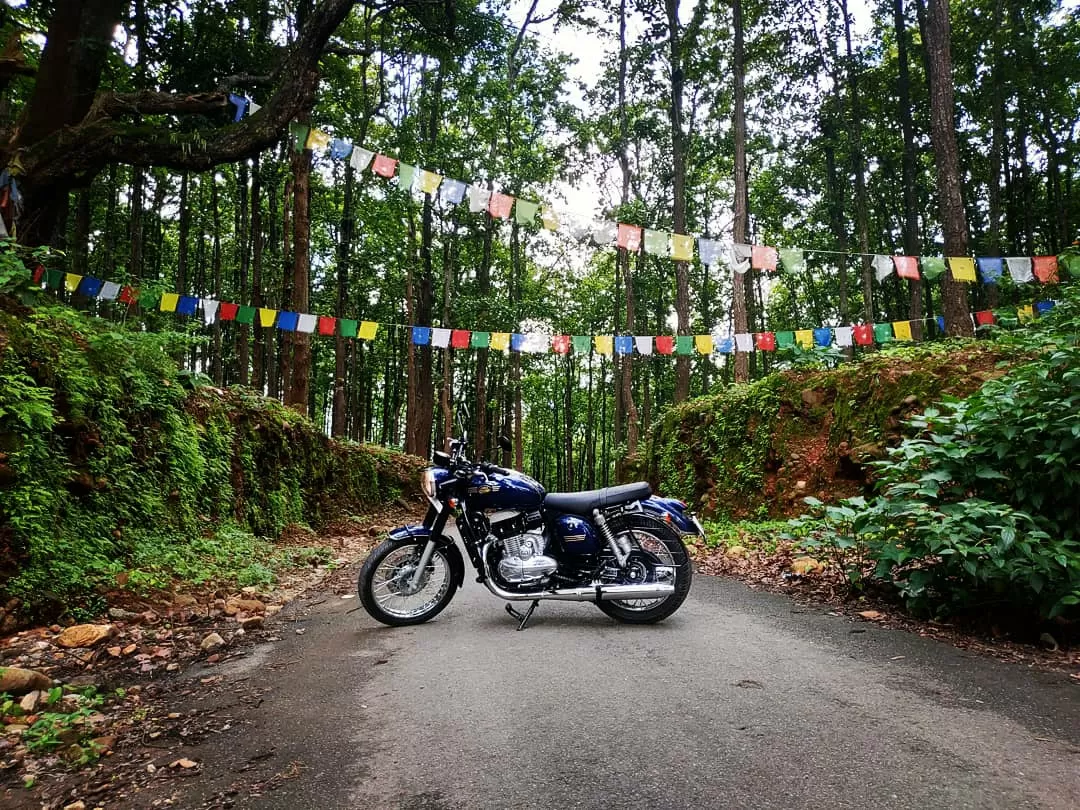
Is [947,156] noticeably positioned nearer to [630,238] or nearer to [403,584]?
[630,238]

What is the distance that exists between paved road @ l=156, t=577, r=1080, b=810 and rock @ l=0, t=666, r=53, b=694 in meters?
0.93

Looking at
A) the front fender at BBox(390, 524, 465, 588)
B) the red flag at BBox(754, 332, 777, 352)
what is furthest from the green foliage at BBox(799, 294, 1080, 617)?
the red flag at BBox(754, 332, 777, 352)

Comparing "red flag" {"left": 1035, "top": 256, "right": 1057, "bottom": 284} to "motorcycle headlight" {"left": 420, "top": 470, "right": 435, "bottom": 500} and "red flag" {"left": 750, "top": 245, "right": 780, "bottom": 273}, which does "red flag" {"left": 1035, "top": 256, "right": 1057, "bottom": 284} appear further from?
"motorcycle headlight" {"left": 420, "top": 470, "right": 435, "bottom": 500}

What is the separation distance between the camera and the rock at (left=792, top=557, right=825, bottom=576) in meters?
5.82

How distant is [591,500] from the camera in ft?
14.9

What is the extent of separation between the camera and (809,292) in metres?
28.1

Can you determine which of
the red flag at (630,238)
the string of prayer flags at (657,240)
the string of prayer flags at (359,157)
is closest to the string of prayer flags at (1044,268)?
the string of prayer flags at (657,240)

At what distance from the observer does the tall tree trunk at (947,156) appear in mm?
10414

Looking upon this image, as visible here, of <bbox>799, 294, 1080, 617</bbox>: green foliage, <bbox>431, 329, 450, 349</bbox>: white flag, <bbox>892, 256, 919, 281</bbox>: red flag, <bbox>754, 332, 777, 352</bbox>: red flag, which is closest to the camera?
<bbox>799, 294, 1080, 617</bbox>: green foliage

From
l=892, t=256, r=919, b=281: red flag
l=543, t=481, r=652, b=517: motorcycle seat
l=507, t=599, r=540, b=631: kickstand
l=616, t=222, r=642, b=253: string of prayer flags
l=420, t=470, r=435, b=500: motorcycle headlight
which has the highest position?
l=616, t=222, r=642, b=253: string of prayer flags

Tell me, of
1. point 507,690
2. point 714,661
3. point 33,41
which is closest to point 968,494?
point 714,661

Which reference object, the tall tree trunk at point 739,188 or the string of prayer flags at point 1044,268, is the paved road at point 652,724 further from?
the tall tree trunk at point 739,188

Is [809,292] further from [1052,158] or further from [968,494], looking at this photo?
[968,494]

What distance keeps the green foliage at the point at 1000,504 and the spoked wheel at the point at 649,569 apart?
52.4 inches
